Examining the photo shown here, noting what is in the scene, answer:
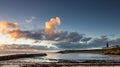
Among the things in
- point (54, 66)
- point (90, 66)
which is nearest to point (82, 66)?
point (90, 66)

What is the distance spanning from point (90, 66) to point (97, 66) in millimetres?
1676

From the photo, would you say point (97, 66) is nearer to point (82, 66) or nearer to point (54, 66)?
point (82, 66)

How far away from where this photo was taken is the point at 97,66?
67.3 metres

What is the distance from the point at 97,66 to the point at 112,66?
390cm

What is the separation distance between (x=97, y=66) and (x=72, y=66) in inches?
239

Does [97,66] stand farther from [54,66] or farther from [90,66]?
[54,66]

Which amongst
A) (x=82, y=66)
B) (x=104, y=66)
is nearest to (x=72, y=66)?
(x=82, y=66)

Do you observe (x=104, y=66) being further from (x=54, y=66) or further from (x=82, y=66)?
(x=54, y=66)

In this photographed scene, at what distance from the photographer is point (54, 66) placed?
A: 66.9 meters

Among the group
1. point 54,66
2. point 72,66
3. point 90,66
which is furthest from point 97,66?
point 54,66

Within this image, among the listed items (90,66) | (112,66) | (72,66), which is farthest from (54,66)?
(112,66)

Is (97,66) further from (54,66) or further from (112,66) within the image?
(54,66)

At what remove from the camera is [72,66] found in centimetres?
6669

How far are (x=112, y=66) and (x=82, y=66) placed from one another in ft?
24.4
